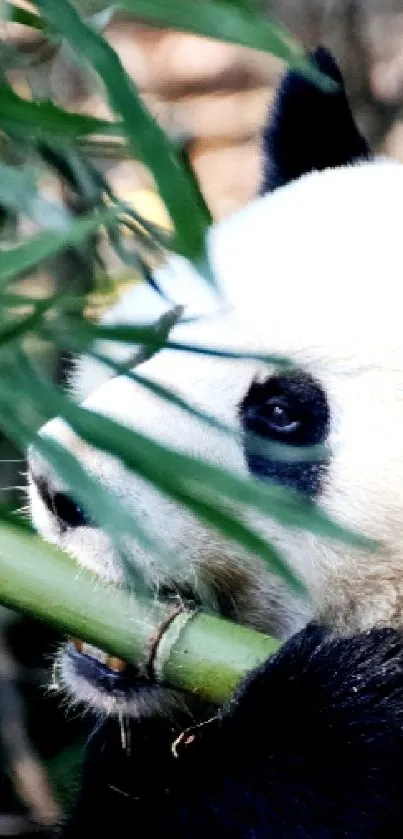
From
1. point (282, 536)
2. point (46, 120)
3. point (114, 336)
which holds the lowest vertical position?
point (282, 536)

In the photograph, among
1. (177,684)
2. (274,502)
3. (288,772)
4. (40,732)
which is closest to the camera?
(274,502)

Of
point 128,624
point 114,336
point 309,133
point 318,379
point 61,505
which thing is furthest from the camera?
point 309,133

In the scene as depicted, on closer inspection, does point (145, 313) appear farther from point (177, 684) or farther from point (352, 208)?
point (177, 684)

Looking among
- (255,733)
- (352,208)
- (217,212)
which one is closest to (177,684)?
(255,733)

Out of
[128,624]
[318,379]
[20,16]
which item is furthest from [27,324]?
[318,379]

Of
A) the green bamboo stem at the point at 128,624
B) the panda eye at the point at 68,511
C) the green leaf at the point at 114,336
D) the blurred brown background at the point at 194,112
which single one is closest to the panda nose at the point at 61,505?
the panda eye at the point at 68,511

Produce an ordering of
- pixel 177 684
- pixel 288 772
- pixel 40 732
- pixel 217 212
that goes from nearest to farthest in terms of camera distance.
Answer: pixel 177 684 → pixel 288 772 → pixel 40 732 → pixel 217 212

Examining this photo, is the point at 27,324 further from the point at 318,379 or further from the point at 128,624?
the point at 318,379
